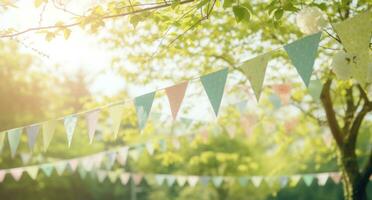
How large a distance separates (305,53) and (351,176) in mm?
3949

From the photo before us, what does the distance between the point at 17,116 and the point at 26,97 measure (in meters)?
1.13

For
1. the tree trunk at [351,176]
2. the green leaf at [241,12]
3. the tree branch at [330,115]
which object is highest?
the green leaf at [241,12]

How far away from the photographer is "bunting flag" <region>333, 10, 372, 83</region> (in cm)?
331

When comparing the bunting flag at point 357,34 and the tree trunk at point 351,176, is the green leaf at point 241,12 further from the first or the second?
the tree trunk at point 351,176

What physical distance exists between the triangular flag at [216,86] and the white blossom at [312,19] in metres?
0.69

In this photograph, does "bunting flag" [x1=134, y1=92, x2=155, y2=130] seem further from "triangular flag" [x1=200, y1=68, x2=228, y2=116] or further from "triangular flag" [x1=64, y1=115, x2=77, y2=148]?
"triangular flag" [x1=64, y1=115, x2=77, y2=148]

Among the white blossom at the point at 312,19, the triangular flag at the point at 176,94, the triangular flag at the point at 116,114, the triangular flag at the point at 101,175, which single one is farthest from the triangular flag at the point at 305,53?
the triangular flag at the point at 101,175

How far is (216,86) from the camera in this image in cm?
409

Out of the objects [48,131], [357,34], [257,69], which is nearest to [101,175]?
[48,131]

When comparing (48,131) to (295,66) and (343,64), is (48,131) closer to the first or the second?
(295,66)

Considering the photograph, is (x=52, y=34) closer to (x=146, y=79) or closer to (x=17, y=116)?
(x=146, y=79)

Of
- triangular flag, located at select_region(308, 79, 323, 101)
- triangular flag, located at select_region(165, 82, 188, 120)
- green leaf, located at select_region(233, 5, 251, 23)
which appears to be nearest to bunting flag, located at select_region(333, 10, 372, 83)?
Result: green leaf, located at select_region(233, 5, 251, 23)

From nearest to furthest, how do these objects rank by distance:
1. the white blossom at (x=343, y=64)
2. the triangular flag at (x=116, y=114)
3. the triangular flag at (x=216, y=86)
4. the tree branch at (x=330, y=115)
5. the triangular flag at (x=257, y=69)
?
1. the white blossom at (x=343, y=64)
2. the triangular flag at (x=257, y=69)
3. the triangular flag at (x=216, y=86)
4. the triangular flag at (x=116, y=114)
5. the tree branch at (x=330, y=115)

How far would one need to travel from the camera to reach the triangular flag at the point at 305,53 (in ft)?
11.6
